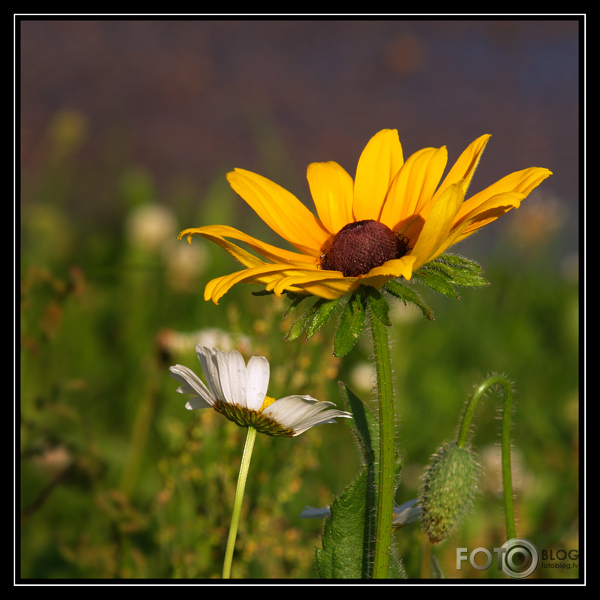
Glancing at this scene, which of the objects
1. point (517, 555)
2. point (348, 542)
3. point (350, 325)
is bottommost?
point (517, 555)

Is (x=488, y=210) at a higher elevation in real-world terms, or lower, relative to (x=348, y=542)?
higher

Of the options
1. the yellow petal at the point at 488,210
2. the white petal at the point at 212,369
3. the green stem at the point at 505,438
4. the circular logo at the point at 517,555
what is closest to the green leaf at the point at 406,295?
the yellow petal at the point at 488,210

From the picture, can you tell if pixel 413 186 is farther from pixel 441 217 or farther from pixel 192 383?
pixel 192 383

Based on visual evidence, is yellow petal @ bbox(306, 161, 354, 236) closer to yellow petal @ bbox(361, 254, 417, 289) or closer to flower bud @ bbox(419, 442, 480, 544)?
yellow petal @ bbox(361, 254, 417, 289)

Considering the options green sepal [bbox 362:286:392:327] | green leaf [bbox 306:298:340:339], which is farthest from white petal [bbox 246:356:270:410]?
green sepal [bbox 362:286:392:327]

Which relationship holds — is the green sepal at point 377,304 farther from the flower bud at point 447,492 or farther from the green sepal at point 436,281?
the flower bud at point 447,492

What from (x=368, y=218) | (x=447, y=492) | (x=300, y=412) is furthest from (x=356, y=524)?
(x=368, y=218)
